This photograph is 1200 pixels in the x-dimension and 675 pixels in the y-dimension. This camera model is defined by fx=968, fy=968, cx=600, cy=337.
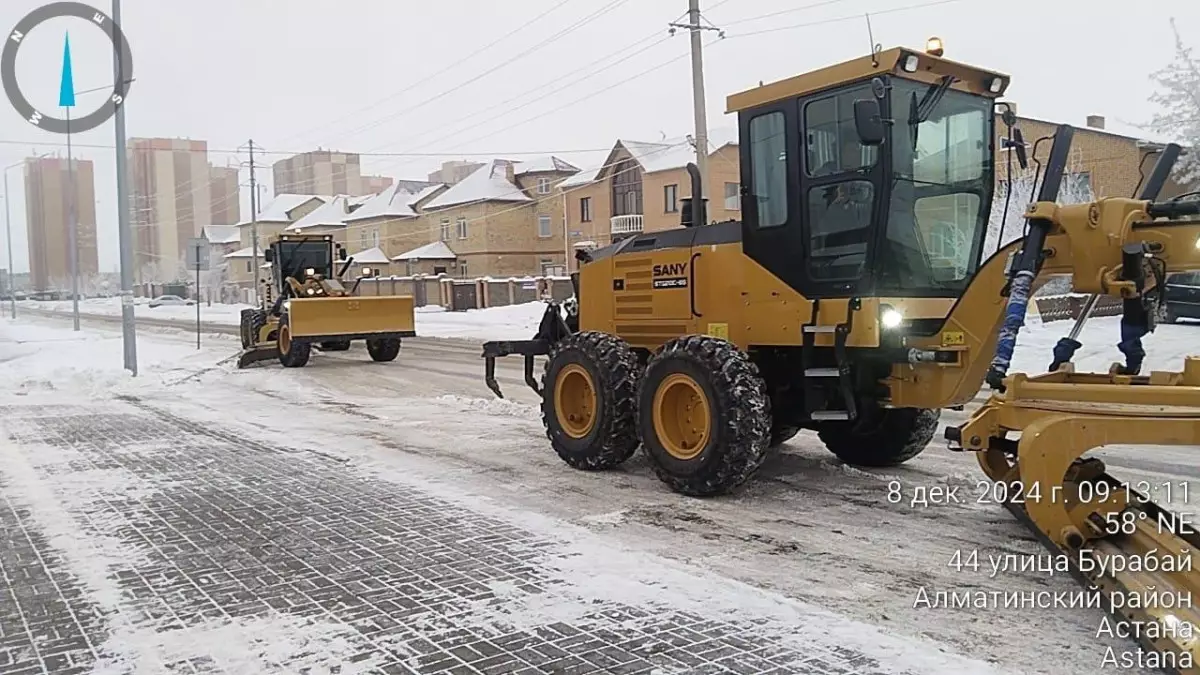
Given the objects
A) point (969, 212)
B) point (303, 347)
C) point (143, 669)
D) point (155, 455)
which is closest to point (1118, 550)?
point (969, 212)

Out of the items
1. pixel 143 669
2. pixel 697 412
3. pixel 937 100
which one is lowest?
pixel 143 669

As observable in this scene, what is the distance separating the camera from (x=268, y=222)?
8606cm

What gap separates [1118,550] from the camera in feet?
15.4

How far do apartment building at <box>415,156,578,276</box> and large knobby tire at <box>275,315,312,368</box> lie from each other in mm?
39080

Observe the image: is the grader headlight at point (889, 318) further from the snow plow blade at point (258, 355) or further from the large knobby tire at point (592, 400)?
the snow plow blade at point (258, 355)

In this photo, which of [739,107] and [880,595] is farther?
[739,107]

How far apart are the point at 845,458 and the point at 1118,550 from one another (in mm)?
3344

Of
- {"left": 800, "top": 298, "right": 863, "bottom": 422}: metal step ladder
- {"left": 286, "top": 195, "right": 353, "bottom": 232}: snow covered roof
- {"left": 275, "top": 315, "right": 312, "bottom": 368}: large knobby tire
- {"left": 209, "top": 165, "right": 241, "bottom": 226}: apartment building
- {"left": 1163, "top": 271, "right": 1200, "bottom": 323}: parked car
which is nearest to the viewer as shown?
{"left": 800, "top": 298, "right": 863, "bottom": 422}: metal step ladder

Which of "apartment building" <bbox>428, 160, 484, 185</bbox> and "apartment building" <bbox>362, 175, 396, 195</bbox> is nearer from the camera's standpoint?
"apartment building" <bbox>428, 160, 484, 185</bbox>

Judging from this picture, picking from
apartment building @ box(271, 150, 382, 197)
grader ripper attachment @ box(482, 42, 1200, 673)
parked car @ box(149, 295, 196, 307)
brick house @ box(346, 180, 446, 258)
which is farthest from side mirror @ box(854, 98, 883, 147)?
apartment building @ box(271, 150, 382, 197)

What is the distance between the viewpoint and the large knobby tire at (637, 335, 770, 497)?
651cm

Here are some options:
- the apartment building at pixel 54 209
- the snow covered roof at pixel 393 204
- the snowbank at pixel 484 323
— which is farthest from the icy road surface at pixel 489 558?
the snow covered roof at pixel 393 204

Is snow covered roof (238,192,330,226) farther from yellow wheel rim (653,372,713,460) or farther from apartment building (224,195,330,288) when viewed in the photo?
yellow wheel rim (653,372,713,460)

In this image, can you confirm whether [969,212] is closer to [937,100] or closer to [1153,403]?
[937,100]
